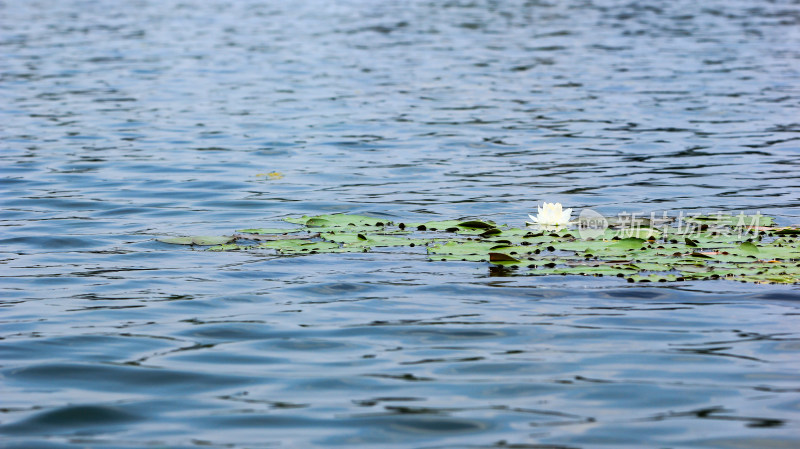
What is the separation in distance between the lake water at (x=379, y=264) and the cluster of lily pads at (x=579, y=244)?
18 cm

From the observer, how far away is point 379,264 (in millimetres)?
6441

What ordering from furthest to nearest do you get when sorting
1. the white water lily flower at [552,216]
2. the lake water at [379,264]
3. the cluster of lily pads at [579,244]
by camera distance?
the white water lily flower at [552,216]
the cluster of lily pads at [579,244]
the lake water at [379,264]

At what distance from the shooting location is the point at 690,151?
36.6 ft

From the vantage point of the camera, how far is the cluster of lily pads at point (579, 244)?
236 inches

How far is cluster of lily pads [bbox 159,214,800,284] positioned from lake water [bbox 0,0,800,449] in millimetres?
180

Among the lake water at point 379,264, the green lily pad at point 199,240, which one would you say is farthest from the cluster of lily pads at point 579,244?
the lake water at point 379,264

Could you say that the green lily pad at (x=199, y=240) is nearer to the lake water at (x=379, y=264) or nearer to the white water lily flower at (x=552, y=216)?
the lake water at (x=379, y=264)

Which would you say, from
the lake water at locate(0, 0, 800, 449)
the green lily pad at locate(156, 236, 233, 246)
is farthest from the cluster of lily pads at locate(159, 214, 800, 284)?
the lake water at locate(0, 0, 800, 449)

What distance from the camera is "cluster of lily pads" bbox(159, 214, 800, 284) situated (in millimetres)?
5988

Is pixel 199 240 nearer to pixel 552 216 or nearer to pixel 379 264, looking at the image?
pixel 379 264

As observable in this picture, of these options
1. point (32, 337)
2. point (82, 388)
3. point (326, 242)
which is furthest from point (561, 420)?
point (326, 242)

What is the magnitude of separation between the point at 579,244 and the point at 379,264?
4.18 ft

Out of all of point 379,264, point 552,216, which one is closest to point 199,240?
point 379,264

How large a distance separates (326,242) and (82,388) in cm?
274
